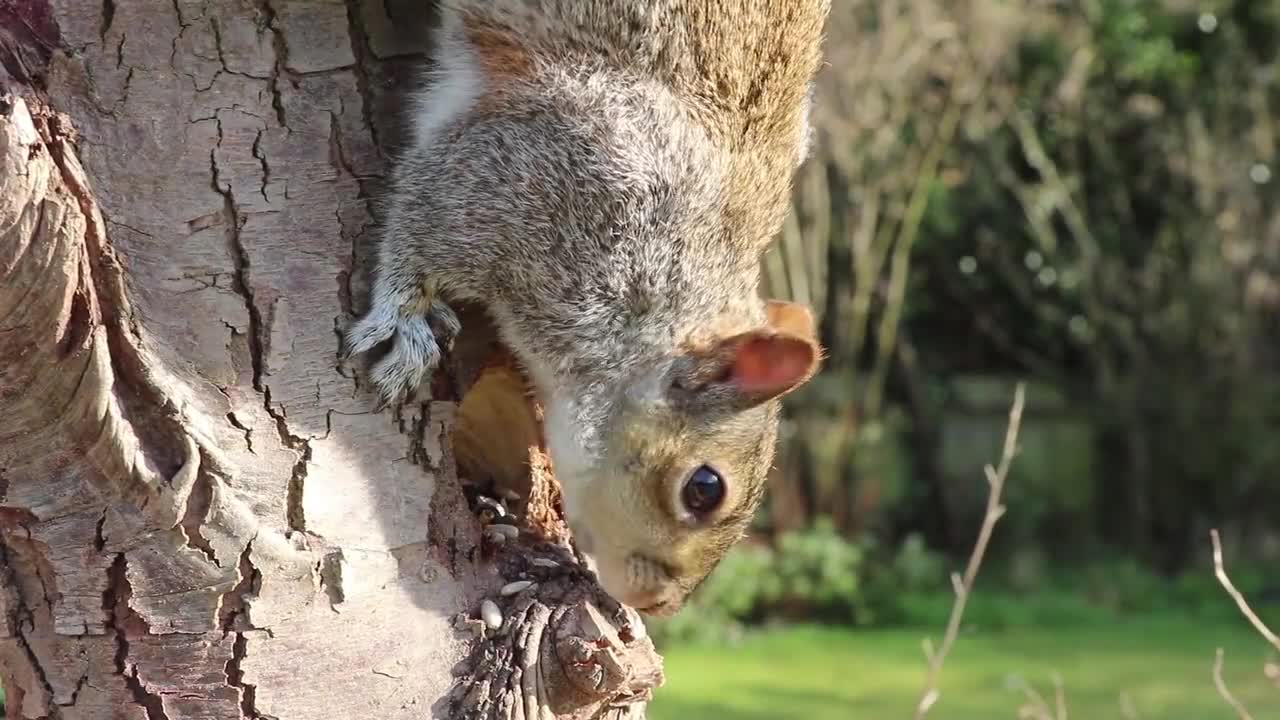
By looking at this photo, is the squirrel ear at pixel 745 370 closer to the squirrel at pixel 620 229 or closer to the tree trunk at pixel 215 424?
Answer: the squirrel at pixel 620 229

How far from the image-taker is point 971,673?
6.21 m

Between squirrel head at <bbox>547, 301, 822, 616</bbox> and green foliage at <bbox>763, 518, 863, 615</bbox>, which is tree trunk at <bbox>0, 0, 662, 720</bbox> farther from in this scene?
green foliage at <bbox>763, 518, 863, 615</bbox>

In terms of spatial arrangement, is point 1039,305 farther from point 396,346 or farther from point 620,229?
point 396,346

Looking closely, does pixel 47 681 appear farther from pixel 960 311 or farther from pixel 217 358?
pixel 960 311

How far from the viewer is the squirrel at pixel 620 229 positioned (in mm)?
2123

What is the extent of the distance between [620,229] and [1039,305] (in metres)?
6.40

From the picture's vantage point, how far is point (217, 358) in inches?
66.5

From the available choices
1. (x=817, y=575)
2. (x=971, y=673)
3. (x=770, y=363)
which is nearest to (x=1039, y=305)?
(x=817, y=575)

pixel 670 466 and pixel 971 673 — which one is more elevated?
pixel 670 466

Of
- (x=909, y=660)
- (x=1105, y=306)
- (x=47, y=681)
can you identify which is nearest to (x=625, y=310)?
(x=47, y=681)

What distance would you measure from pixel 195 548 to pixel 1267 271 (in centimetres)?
748

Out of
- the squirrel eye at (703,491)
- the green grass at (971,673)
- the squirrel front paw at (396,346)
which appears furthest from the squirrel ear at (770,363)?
the green grass at (971,673)

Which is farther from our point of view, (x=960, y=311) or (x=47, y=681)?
(x=960, y=311)

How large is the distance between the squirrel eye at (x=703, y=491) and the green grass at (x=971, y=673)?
3104 mm
